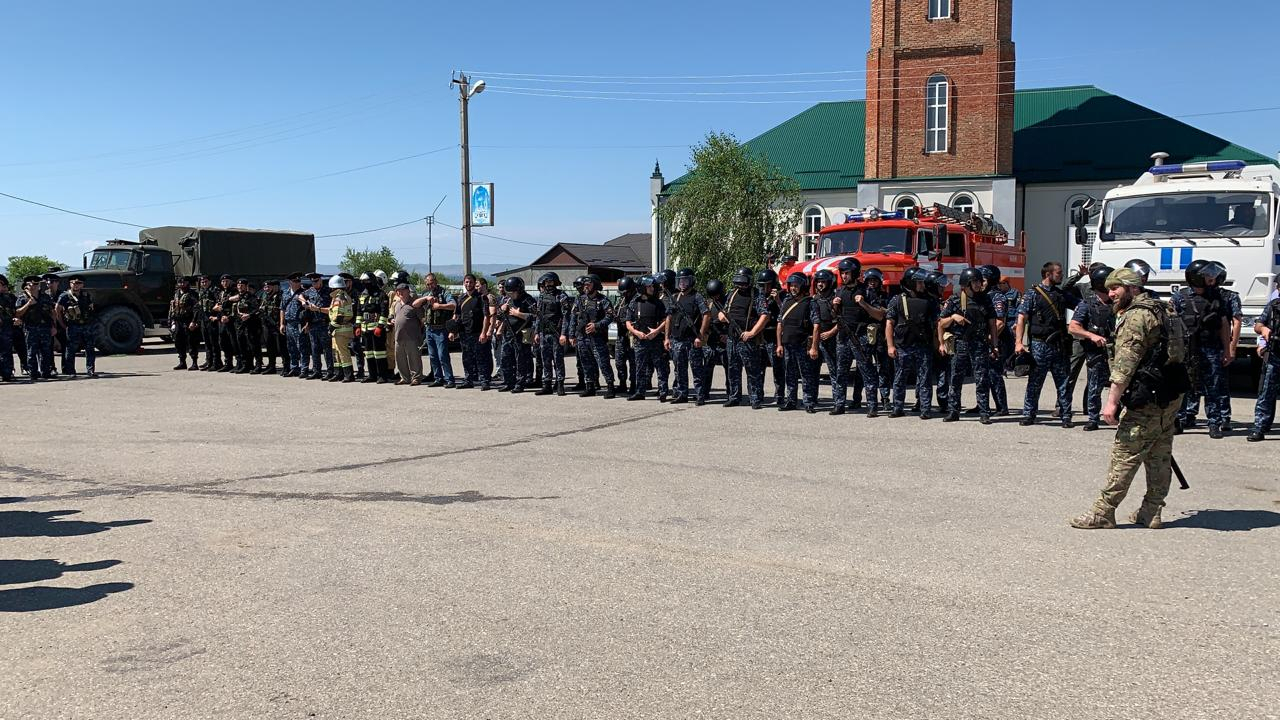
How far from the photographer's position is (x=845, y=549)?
19.6ft

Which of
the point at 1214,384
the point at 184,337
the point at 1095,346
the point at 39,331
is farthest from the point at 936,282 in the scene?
the point at 39,331

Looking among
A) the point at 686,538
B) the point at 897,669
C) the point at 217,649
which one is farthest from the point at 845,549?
the point at 217,649

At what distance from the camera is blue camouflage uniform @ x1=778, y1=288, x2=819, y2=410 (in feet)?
40.2

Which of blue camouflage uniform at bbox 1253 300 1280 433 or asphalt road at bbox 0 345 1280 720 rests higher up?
blue camouflage uniform at bbox 1253 300 1280 433

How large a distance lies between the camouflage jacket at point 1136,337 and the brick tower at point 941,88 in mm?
37199

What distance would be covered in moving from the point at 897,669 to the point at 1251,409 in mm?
10174

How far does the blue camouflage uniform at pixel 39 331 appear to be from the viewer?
16906 millimetres

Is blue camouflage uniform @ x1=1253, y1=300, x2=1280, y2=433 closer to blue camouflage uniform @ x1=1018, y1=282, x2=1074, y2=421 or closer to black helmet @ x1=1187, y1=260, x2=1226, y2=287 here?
black helmet @ x1=1187, y1=260, x2=1226, y2=287

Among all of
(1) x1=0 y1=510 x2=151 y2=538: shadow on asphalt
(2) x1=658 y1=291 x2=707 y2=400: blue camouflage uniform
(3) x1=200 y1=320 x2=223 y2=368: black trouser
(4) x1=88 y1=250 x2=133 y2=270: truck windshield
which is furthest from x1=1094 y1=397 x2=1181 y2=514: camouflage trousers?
(4) x1=88 y1=250 x2=133 y2=270: truck windshield

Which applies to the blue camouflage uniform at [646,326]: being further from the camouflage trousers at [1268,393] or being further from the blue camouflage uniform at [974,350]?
the camouflage trousers at [1268,393]

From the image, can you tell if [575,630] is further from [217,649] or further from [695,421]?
[695,421]

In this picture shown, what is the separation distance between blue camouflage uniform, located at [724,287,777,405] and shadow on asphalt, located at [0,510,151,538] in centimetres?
763

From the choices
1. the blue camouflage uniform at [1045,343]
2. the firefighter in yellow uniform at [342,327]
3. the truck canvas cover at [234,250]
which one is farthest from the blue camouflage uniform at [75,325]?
the blue camouflage uniform at [1045,343]

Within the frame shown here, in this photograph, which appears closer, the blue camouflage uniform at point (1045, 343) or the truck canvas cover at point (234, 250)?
the blue camouflage uniform at point (1045, 343)
